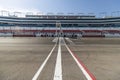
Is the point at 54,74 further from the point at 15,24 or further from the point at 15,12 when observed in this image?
the point at 15,12

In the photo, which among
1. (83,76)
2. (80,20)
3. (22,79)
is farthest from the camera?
(80,20)

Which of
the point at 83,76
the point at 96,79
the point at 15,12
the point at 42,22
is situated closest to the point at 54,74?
the point at 83,76

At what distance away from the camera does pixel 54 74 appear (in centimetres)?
1130

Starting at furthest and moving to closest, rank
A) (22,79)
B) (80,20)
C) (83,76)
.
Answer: (80,20) → (83,76) → (22,79)

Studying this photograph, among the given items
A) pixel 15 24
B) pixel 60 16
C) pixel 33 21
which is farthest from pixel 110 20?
pixel 15 24

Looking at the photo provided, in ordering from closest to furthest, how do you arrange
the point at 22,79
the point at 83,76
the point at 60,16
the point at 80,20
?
1. the point at 22,79
2. the point at 83,76
3. the point at 80,20
4. the point at 60,16

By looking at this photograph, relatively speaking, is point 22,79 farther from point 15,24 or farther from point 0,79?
point 15,24

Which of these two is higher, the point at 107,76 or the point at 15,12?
the point at 15,12

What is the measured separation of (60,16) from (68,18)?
31.0 feet

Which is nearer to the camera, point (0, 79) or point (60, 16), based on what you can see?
point (0, 79)

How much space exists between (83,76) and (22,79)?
2905 millimetres

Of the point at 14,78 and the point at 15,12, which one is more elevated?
the point at 15,12

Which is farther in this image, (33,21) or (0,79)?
(33,21)

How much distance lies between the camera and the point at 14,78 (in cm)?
1023
